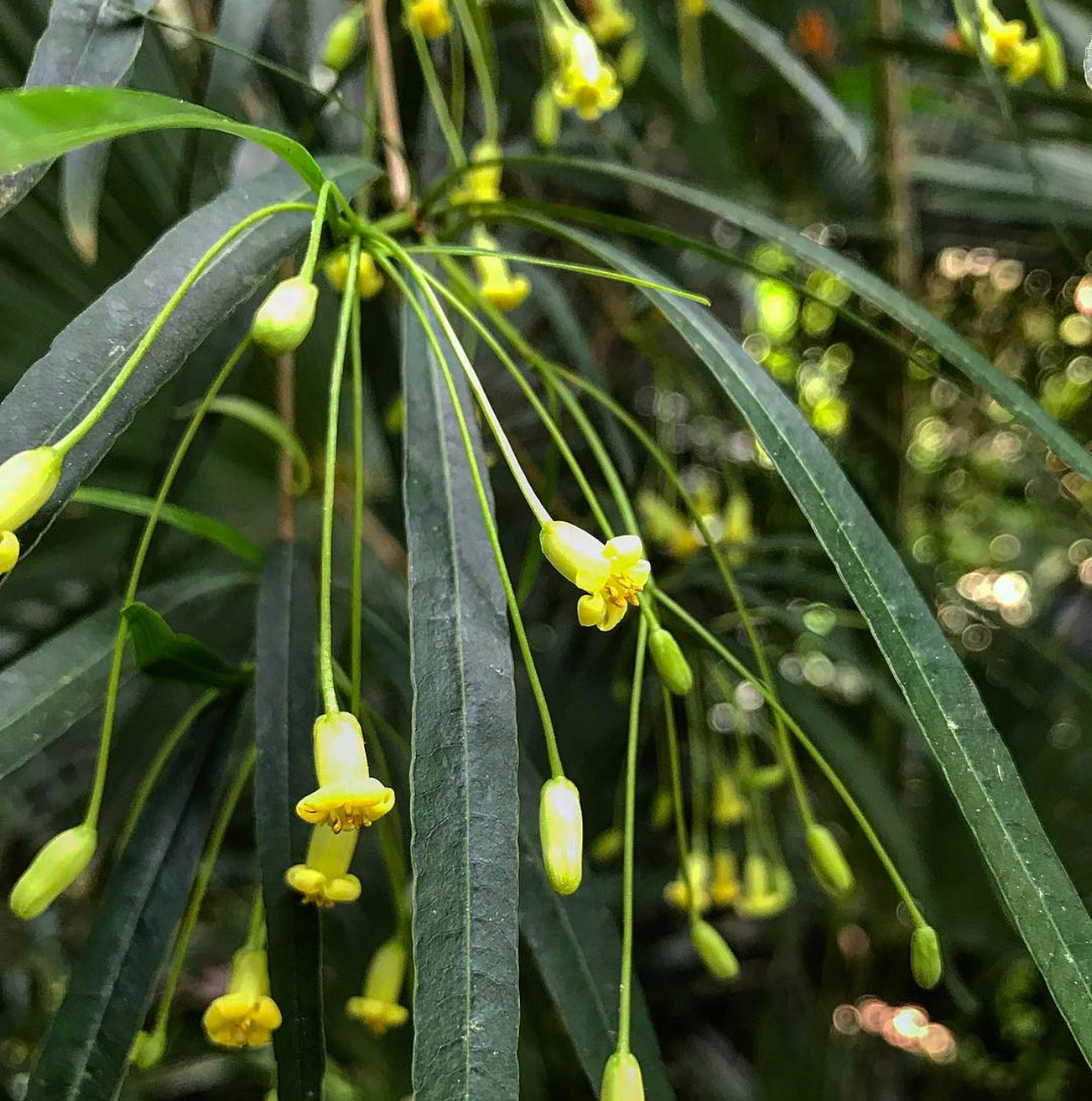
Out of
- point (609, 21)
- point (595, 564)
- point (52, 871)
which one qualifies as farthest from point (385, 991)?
point (609, 21)

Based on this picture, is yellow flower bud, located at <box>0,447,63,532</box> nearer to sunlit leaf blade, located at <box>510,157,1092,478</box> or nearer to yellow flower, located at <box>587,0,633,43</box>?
sunlit leaf blade, located at <box>510,157,1092,478</box>

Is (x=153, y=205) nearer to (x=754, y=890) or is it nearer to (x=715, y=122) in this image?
(x=715, y=122)

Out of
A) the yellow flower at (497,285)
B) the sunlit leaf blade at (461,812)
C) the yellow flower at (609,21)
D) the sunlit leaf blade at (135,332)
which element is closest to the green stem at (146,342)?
the sunlit leaf blade at (135,332)

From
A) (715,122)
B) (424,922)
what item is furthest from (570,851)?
(715,122)

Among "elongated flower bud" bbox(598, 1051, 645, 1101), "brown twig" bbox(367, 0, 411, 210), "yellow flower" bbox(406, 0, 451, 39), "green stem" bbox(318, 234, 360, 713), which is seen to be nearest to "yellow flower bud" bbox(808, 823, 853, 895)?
"elongated flower bud" bbox(598, 1051, 645, 1101)

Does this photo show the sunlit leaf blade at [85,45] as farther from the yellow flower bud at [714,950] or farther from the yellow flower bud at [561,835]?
the yellow flower bud at [714,950]

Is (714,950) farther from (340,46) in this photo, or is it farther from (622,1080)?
(340,46)
